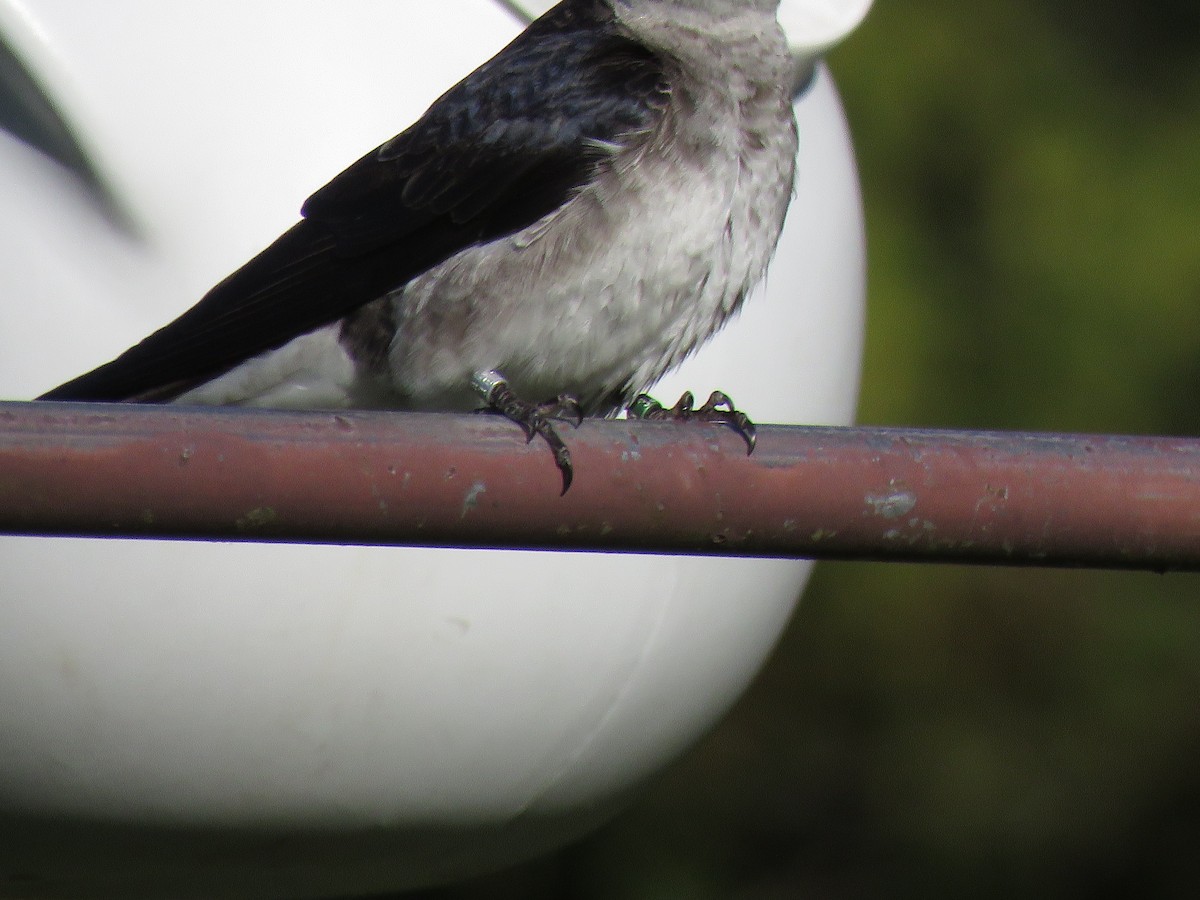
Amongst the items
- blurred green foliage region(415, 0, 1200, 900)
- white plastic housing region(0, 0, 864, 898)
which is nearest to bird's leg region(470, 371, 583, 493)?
white plastic housing region(0, 0, 864, 898)

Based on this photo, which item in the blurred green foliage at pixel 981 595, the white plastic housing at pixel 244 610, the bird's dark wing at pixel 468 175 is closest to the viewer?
the white plastic housing at pixel 244 610

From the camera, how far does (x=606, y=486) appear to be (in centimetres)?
121

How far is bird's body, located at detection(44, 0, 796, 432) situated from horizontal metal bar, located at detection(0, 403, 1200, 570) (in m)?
0.63

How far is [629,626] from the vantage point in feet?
5.64

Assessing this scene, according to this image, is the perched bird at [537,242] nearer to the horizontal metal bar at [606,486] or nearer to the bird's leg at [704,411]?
the bird's leg at [704,411]

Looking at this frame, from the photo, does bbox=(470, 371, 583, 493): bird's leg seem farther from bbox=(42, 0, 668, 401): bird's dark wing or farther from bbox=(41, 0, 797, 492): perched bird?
bbox=(42, 0, 668, 401): bird's dark wing

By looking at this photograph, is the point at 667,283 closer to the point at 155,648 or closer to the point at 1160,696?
the point at 155,648

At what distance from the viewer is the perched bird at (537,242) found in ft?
6.17

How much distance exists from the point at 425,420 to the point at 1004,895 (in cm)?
238

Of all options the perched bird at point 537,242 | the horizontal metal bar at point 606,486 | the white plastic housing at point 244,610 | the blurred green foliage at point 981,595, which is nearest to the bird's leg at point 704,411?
the perched bird at point 537,242

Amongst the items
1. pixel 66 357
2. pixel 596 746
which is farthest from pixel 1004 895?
pixel 66 357

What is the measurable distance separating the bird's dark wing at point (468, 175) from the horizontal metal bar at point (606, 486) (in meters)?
0.67

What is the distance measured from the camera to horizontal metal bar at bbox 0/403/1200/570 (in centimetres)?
111

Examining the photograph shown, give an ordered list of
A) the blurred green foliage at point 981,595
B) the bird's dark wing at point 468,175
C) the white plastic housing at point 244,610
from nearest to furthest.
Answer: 1. the white plastic housing at point 244,610
2. the bird's dark wing at point 468,175
3. the blurred green foliage at point 981,595
